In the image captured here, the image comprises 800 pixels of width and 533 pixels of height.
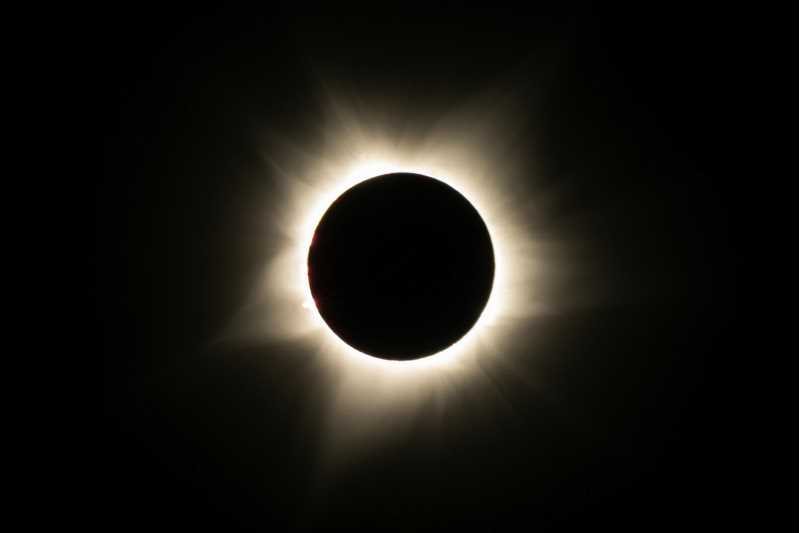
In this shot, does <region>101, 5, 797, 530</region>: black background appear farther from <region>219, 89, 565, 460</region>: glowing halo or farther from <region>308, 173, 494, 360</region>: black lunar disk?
<region>308, 173, 494, 360</region>: black lunar disk

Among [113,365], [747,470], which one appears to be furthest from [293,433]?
[747,470]

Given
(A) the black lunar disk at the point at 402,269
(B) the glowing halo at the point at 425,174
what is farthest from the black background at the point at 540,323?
(A) the black lunar disk at the point at 402,269

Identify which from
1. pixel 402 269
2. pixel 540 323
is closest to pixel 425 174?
pixel 402 269

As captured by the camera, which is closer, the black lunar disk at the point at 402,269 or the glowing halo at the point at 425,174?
the black lunar disk at the point at 402,269

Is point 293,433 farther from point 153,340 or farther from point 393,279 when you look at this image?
point 393,279

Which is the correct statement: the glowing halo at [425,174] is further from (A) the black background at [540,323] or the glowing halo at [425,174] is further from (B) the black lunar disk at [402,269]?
(B) the black lunar disk at [402,269]
